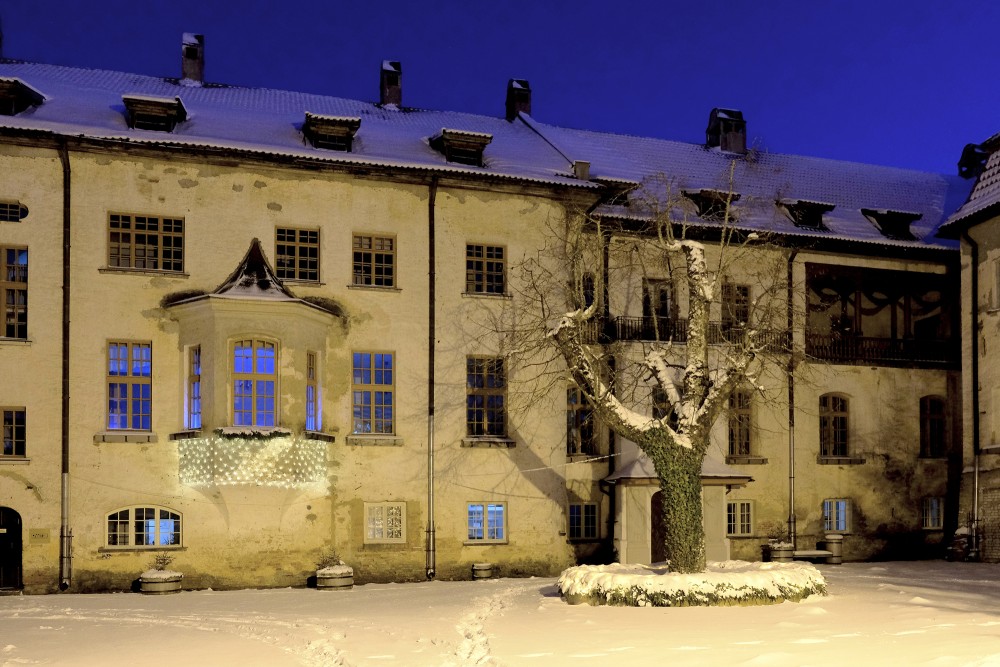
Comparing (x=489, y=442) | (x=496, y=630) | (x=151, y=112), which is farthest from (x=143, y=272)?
(x=496, y=630)

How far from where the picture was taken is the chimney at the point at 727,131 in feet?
126

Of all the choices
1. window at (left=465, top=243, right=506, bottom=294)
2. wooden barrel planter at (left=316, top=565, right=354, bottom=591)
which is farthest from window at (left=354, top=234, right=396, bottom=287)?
wooden barrel planter at (left=316, top=565, right=354, bottom=591)

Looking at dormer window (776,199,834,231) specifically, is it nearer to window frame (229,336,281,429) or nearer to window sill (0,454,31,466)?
window frame (229,336,281,429)

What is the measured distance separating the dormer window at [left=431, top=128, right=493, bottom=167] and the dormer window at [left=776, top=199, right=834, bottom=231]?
10.2 meters

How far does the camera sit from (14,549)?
24.6 meters

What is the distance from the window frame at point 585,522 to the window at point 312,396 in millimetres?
7298

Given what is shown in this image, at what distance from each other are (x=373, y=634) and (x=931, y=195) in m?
28.1

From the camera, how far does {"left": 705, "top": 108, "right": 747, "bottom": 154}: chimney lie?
1515 inches

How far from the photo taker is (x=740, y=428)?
32312 mm

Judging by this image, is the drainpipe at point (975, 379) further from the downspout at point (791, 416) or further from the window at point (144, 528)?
the window at point (144, 528)

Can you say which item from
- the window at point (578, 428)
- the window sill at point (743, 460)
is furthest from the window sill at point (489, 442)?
the window sill at point (743, 460)

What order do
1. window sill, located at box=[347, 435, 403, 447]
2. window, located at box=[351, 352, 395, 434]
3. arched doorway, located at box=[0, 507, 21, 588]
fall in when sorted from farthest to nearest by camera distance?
window, located at box=[351, 352, 395, 434]
window sill, located at box=[347, 435, 403, 447]
arched doorway, located at box=[0, 507, 21, 588]

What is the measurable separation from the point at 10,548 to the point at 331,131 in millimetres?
12394

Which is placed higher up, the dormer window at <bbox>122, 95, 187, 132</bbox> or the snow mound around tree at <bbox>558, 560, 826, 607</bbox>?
the dormer window at <bbox>122, 95, 187, 132</bbox>
